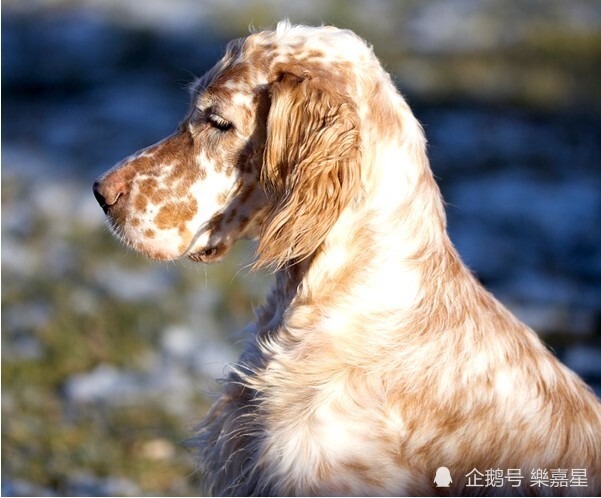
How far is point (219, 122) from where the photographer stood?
281 cm

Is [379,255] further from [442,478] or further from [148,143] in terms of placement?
[148,143]

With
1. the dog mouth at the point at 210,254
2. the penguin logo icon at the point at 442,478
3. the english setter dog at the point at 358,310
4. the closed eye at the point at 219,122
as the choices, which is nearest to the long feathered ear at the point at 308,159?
the english setter dog at the point at 358,310

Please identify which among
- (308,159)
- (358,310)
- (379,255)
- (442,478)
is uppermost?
(308,159)

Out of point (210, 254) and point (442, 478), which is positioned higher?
point (210, 254)

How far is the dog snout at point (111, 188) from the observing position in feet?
9.52

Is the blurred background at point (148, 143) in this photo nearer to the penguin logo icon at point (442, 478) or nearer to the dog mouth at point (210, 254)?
the dog mouth at point (210, 254)

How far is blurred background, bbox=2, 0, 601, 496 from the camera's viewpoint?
15.2 ft

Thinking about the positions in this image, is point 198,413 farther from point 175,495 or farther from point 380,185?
point 380,185

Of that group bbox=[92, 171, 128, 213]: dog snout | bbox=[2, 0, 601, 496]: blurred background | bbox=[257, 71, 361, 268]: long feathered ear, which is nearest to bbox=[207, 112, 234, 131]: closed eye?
bbox=[257, 71, 361, 268]: long feathered ear

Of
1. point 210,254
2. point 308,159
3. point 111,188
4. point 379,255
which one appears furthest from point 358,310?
point 111,188

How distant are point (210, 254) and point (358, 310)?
534 mm

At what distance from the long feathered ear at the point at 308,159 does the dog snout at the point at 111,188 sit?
1.51 feet

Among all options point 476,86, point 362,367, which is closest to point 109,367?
point 362,367

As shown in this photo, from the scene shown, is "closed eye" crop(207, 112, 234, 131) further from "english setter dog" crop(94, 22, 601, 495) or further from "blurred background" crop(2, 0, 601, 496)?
"blurred background" crop(2, 0, 601, 496)
